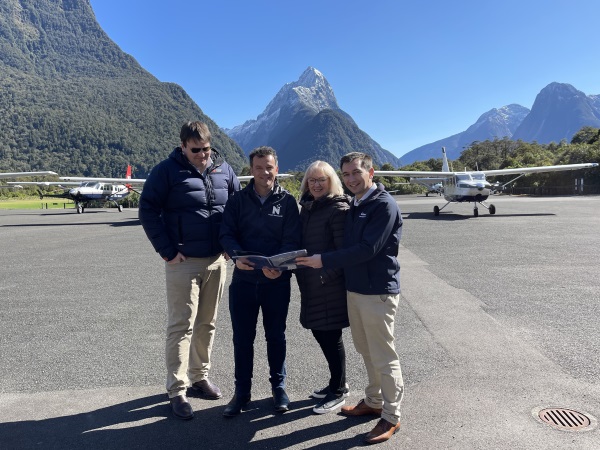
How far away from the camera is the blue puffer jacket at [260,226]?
10.0 feet

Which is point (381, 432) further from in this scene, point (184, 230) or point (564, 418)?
point (184, 230)

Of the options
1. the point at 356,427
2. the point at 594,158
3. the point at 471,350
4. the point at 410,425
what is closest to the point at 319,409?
the point at 356,427

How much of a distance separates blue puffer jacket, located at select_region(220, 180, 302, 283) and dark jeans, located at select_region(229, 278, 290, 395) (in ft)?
0.27

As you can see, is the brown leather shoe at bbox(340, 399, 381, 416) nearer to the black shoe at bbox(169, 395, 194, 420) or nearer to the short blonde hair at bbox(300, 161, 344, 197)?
the black shoe at bbox(169, 395, 194, 420)

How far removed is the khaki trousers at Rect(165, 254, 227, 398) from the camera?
3145 mm

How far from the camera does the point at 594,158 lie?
4584 cm

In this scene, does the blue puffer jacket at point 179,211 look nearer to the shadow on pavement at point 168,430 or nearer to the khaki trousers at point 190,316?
the khaki trousers at point 190,316

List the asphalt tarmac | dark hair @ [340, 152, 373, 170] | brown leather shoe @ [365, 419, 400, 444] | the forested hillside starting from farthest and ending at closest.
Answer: the forested hillside < dark hair @ [340, 152, 373, 170] < the asphalt tarmac < brown leather shoe @ [365, 419, 400, 444]

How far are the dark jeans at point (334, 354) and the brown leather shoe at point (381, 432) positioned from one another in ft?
1.59

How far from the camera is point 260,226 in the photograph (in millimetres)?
3055

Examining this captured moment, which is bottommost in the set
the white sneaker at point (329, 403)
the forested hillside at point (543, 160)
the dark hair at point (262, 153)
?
the white sneaker at point (329, 403)

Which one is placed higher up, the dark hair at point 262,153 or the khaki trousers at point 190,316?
the dark hair at point 262,153

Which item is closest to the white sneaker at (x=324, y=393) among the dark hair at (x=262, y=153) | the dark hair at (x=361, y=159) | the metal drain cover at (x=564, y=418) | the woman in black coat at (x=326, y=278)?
the woman in black coat at (x=326, y=278)

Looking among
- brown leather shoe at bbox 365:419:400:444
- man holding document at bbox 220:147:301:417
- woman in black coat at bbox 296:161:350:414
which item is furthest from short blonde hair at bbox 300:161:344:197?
brown leather shoe at bbox 365:419:400:444
